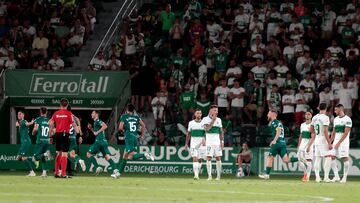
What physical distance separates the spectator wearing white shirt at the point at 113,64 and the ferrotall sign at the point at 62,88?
2.94ft

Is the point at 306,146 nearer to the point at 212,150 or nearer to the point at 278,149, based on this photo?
the point at 278,149

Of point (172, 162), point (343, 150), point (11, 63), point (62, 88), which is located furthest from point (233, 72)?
point (343, 150)

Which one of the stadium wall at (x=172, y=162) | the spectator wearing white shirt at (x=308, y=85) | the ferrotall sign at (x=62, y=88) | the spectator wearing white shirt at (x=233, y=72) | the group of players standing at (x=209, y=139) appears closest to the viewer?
the group of players standing at (x=209, y=139)

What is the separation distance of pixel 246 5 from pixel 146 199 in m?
23.5

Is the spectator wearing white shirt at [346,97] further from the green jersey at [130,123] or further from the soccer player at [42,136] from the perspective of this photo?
the soccer player at [42,136]

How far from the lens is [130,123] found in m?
33.9

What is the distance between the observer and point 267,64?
41469 millimetres

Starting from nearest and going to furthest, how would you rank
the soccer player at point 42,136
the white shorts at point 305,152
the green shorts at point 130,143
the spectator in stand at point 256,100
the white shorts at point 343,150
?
the white shorts at point 343,150 < the white shorts at point 305,152 < the green shorts at point 130,143 < the soccer player at point 42,136 < the spectator in stand at point 256,100

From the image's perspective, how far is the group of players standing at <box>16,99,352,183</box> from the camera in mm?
32000

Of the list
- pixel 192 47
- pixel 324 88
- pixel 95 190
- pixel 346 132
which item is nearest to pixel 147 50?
pixel 192 47

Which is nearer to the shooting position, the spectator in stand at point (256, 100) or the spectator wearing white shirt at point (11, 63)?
the spectator in stand at point (256, 100)

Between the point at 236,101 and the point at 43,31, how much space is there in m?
9.93

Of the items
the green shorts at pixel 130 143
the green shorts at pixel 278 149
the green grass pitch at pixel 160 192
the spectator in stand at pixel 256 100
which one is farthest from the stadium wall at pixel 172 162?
the green grass pitch at pixel 160 192

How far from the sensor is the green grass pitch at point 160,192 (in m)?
22.4
